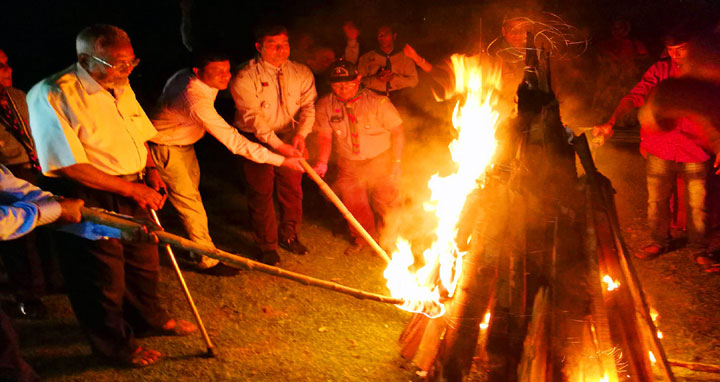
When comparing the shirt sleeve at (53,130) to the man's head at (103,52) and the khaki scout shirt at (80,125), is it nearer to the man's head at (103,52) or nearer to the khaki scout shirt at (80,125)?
the khaki scout shirt at (80,125)

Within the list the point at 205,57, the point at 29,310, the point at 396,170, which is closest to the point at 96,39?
the point at 205,57

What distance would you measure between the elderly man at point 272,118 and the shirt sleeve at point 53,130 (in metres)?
2.34

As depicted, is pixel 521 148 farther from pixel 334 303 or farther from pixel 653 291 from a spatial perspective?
pixel 653 291

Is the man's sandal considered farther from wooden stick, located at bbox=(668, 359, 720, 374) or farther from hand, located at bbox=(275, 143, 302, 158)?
hand, located at bbox=(275, 143, 302, 158)

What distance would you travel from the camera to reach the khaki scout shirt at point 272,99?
18.8ft

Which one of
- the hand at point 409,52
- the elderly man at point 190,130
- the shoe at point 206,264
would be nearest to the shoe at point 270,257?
the shoe at point 206,264

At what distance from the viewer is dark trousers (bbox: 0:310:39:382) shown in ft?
11.5

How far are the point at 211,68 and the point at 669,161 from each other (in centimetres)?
541

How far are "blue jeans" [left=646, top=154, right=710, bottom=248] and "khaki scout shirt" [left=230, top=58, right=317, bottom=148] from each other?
4.33 meters

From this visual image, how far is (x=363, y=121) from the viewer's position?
6.26 m

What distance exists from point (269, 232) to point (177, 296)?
1314 millimetres

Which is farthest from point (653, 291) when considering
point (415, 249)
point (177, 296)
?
point (177, 296)

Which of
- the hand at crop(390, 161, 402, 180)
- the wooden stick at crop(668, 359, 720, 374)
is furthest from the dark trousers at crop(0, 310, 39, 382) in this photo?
the wooden stick at crop(668, 359, 720, 374)

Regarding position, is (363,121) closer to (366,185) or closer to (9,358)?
(366,185)
